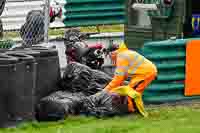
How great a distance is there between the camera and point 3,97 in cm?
966

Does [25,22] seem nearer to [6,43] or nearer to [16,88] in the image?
[6,43]

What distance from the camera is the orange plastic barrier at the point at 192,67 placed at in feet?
38.9

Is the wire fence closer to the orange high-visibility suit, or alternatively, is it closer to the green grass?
the orange high-visibility suit

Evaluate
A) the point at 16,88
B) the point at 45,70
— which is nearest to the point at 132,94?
the point at 45,70

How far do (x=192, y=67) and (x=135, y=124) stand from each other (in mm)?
2582

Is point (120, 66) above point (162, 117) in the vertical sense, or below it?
above

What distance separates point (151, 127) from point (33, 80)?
5.92 ft

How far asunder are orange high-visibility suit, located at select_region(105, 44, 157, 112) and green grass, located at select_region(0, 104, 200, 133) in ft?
1.50

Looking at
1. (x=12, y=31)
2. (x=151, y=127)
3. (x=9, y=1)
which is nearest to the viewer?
(x=151, y=127)

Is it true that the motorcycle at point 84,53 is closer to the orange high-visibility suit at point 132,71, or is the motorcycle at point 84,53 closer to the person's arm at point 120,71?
the orange high-visibility suit at point 132,71

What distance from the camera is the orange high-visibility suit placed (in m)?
10.7

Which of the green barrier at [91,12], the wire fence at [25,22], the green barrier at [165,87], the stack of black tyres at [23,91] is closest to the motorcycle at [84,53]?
the wire fence at [25,22]

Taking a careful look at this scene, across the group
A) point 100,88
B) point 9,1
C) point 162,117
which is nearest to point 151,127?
point 162,117

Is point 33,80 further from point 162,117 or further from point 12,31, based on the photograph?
point 12,31
